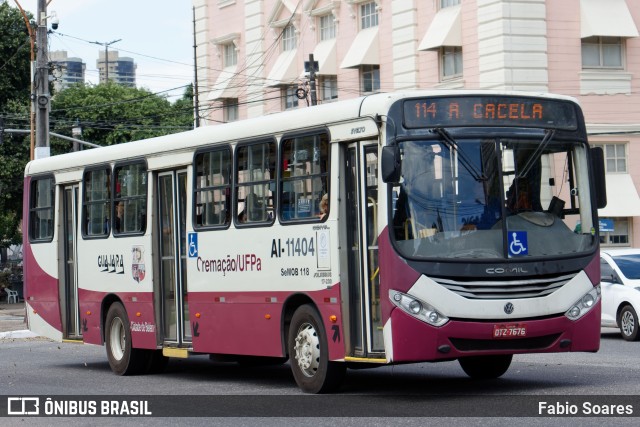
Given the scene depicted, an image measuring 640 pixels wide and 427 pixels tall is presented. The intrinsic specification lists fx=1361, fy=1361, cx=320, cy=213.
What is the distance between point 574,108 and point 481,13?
23.1 meters

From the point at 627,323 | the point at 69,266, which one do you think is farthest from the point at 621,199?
the point at 69,266

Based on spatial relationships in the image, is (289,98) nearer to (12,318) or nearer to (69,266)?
(12,318)

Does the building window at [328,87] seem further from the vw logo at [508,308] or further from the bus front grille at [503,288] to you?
the vw logo at [508,308]

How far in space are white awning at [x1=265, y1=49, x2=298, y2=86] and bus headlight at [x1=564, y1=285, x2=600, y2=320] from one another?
101ft

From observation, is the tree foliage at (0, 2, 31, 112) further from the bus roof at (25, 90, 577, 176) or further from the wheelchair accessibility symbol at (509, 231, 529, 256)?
the wheelchair accessibility symbol at (509, 231, 529, 256)

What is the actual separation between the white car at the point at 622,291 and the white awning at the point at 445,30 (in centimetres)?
1409

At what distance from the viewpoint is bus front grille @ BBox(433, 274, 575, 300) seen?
13352 millimetres

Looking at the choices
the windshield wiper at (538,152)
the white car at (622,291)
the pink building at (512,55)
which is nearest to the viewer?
the windshield wiper at (538,152)

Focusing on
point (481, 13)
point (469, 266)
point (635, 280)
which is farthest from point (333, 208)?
point (481, 13)

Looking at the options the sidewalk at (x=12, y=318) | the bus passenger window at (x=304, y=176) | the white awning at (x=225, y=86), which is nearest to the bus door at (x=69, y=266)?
the bus passenger window at (x=304, y=176)

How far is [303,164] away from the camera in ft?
49.5

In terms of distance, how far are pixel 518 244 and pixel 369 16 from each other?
1141 inches

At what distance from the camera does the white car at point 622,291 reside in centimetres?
2334

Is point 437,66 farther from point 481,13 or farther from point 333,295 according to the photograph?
point 333,295
